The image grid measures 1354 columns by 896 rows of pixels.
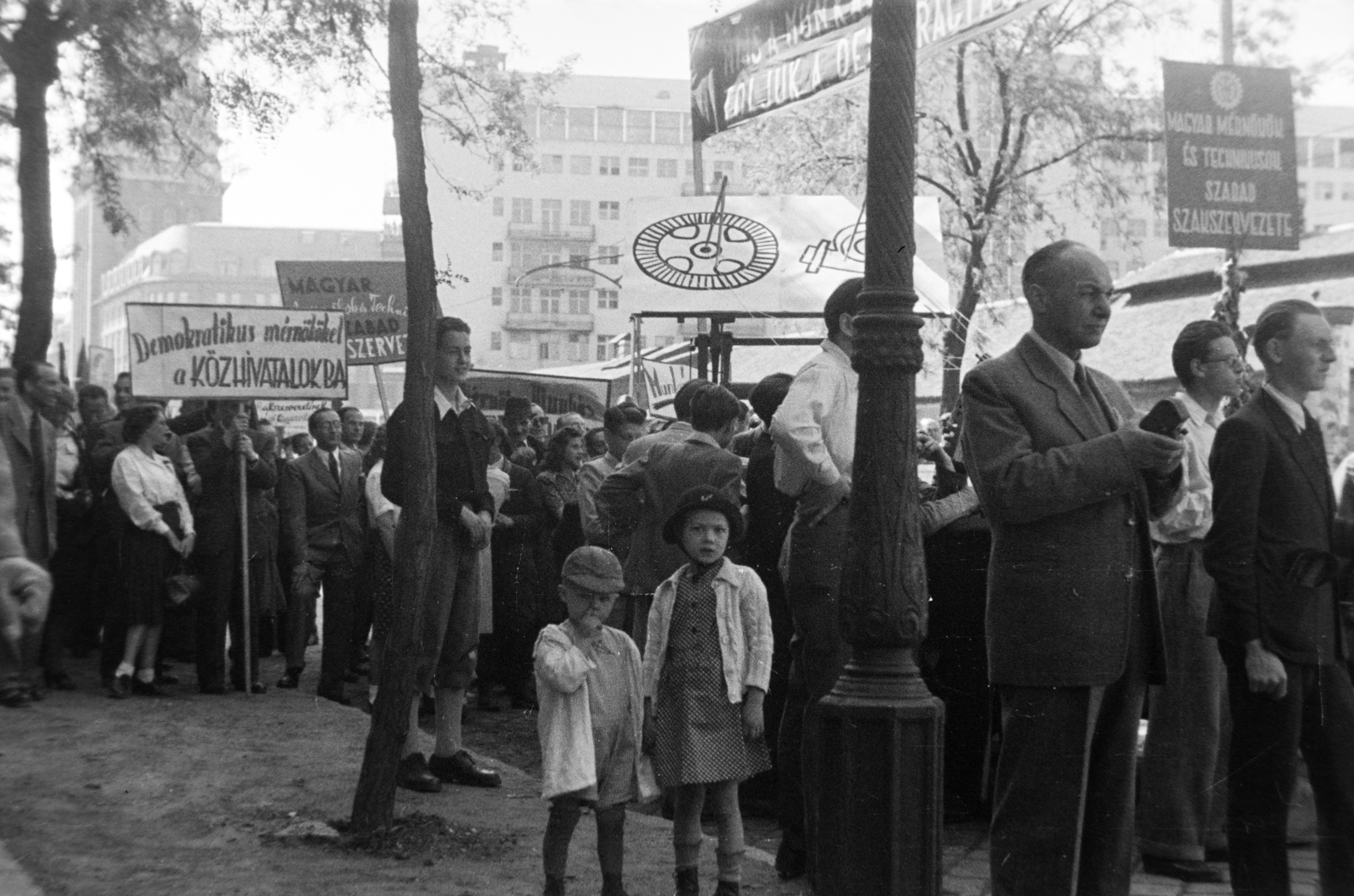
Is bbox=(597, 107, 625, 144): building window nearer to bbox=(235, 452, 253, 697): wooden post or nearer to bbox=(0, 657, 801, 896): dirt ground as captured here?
bbox=(235, 452, 253, 697): wooden post

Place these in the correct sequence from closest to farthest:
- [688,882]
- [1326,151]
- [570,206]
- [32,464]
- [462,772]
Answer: [688,882] < [32,464] < [462,772] < [1326,151] < [570,206]

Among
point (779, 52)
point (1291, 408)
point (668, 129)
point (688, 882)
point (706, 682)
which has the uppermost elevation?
point (668, 129)

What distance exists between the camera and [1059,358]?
15.3 feet

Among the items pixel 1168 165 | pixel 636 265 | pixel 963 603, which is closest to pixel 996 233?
pixel 636 265

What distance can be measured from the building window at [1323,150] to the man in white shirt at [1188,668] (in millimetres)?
10569

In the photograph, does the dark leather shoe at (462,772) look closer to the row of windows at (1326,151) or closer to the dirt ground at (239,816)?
the dirt ground at (239,816)

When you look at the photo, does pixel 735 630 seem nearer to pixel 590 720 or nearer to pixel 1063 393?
pixel 590 720

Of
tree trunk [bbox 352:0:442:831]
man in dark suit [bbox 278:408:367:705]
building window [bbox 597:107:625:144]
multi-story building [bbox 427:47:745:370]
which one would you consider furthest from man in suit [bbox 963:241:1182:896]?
building window [bbox 597:107:625:144]

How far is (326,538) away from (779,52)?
5286 millimetres

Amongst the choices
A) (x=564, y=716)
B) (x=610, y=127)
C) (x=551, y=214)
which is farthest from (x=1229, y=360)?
(x=551, y=214)

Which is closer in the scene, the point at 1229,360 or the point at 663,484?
the point at 1229,360

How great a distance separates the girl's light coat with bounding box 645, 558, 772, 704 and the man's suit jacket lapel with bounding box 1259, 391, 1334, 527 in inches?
72.9

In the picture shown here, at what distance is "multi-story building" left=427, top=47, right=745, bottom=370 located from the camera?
279ft

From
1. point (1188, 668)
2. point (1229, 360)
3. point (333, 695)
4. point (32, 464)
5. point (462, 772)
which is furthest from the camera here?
point (333, 695)
